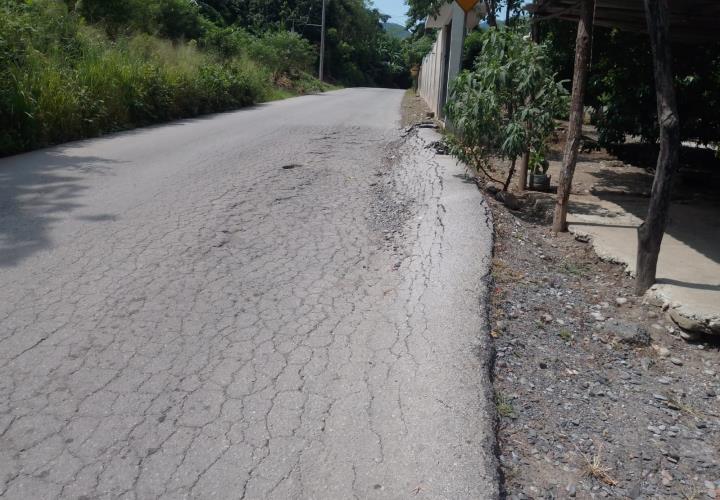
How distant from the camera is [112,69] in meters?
12.3

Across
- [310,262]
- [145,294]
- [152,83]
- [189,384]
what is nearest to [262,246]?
[310,262]

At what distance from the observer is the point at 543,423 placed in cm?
328

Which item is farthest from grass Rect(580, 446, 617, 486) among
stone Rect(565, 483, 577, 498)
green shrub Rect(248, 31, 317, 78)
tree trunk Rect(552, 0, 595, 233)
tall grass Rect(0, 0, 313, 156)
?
green shrub Rect(248, 31, 317, 78)

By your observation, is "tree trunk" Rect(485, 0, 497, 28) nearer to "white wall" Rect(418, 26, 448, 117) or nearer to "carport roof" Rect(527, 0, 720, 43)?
"white wall" Rect(418, 26, 448, 117)

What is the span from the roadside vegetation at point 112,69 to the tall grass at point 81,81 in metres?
0.02

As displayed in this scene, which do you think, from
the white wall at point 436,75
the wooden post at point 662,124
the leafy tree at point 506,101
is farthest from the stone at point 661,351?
the white wall at point 436,75

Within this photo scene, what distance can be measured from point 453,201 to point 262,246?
2284 millimetres

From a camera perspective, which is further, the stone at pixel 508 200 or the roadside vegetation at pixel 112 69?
the roadside vegetation at pixel 112 69

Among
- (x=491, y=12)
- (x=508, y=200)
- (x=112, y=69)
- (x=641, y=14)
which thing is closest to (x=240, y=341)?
(x=508, y=200)

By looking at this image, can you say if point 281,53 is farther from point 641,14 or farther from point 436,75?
point 641,14

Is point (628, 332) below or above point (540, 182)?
below

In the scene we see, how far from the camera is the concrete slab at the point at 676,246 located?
440cm

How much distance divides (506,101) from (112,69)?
864cm

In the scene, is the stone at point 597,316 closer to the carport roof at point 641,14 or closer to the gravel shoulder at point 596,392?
the gravel shoulder at point 596,392
